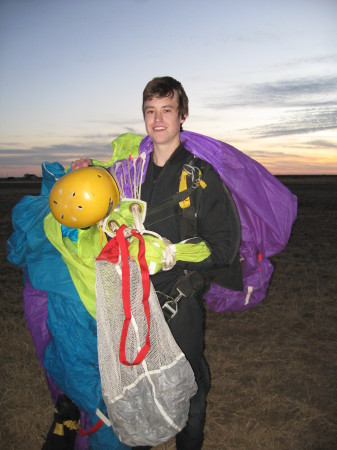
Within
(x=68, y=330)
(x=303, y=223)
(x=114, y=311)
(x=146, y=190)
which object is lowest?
(x=303, y=223)

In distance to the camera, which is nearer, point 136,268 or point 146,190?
point 136,268

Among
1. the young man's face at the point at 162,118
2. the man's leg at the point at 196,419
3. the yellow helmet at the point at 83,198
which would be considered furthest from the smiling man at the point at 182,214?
the yellow helmet at the point at 83,198

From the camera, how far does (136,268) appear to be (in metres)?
1.94

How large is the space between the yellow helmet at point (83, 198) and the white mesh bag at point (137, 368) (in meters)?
0.27

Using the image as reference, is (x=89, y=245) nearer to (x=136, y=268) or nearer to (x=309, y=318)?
(x=136, y=268)

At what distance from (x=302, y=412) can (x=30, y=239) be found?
2797 mm

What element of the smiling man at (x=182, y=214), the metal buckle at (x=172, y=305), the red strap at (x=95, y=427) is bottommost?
the red strap at (x=95, y=427)

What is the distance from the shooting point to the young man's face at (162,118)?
213 cm

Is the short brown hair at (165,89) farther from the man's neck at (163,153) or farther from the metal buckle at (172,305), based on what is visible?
the metal buckle at (172,305)

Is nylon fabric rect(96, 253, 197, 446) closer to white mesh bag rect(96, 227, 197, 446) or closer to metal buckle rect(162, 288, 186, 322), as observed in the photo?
white mesh bag rect(96, 227, 197, 446)

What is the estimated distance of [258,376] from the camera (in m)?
3.82

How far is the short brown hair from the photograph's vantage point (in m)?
2.13

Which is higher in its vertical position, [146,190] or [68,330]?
[146,190]

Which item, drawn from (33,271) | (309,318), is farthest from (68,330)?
(309,318)
